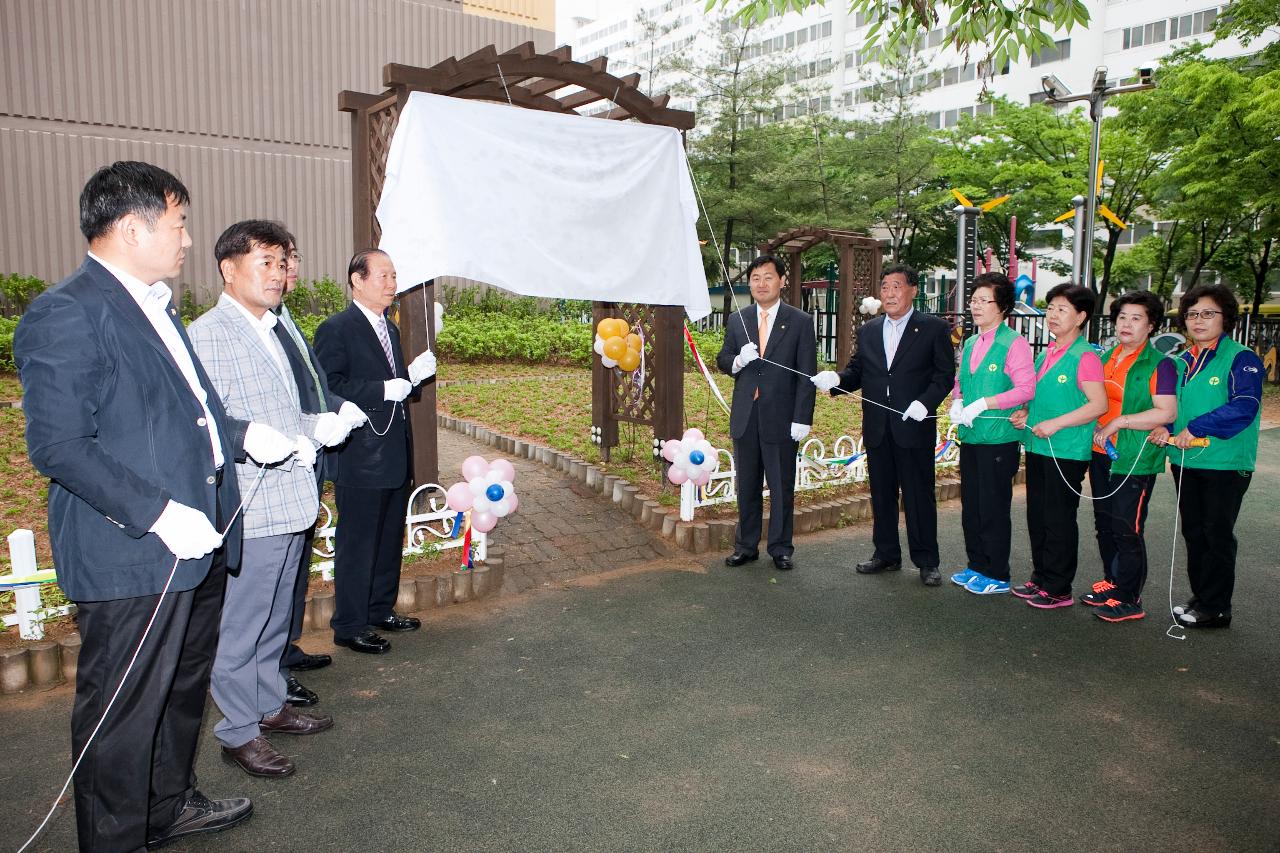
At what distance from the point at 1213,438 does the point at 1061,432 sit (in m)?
0.71

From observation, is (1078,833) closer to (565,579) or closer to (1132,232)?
(565,579)

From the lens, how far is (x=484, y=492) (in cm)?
488

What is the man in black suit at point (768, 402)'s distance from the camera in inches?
224

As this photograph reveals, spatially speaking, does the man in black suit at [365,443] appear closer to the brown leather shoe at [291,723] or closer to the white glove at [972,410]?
the brown leather shoe at [291,723]

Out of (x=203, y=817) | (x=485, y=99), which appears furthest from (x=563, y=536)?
(x=203, y=817)

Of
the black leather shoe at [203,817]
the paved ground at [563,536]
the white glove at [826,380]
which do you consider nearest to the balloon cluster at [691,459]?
the paved ground at [563,536]

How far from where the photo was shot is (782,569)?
5738mm

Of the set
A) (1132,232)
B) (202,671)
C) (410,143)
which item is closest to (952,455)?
(410,143)

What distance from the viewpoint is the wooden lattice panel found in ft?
18.9

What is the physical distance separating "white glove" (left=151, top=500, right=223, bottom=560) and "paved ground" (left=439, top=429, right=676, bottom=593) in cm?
291

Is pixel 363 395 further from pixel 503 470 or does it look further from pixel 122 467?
pixel 122 467

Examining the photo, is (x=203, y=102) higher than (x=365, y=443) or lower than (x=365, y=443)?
higher

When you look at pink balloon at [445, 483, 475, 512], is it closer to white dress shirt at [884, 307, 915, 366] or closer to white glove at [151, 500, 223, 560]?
white glove at [151, 500, 223, 560]

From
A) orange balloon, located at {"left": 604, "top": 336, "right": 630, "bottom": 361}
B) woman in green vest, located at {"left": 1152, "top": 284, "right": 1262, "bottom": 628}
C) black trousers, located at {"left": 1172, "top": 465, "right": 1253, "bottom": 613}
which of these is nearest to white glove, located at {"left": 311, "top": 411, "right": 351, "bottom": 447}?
orange balloon, located at {"left": 604, "top": 336, "right": 630, "bottom": 361}
